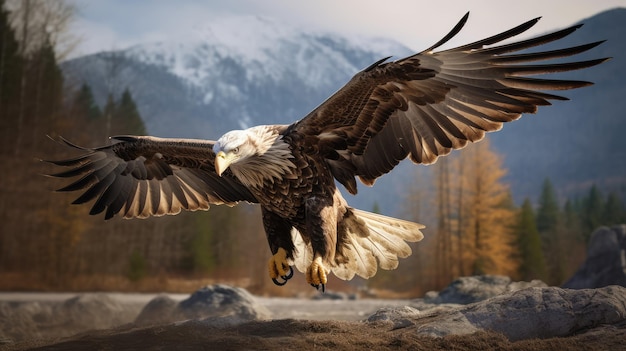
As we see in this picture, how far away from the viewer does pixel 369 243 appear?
424 centimetres

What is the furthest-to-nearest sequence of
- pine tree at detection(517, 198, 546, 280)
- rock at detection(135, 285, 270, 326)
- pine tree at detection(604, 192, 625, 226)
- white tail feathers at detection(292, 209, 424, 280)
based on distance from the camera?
pine tree at detection(604, 192, 625, 226) < pine tree at detection(517, 198, 546, 280) < rock at detection(135, 285, 270, 326) < white tail feathers at detection(292, 209, 424, 280)

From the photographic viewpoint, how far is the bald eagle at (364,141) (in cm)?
330

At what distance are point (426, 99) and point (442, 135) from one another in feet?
0.86

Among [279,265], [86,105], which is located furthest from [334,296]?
[279,265]

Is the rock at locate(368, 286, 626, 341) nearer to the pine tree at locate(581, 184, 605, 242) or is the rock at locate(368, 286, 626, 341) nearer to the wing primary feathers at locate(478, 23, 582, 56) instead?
the wing primary feathers at locate(478, 23, 582, 56)

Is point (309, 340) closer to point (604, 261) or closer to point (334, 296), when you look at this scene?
point (604, 261)

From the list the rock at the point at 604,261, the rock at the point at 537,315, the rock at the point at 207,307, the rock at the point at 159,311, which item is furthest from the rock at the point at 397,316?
the rock at the point at 604,261

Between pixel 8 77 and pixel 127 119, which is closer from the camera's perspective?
pixel 8 77

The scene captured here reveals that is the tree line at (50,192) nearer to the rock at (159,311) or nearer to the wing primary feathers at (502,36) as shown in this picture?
the rock at (159,311)

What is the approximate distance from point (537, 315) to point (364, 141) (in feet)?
5.09

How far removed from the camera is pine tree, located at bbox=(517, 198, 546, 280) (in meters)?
14.0

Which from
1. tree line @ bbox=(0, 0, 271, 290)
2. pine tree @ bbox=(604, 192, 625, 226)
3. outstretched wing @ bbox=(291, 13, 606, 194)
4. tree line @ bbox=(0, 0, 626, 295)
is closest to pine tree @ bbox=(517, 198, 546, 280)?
tree line @ bbox=(0, 0, 626, 295)

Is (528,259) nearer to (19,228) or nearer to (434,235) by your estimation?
(434,235)

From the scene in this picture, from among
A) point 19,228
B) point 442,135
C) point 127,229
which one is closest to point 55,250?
point 19,228
